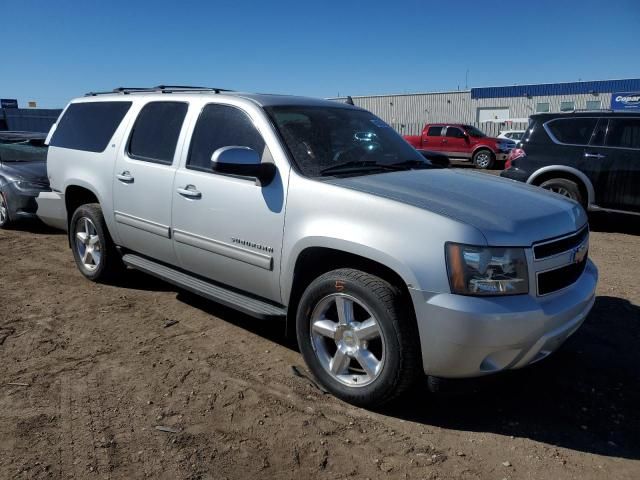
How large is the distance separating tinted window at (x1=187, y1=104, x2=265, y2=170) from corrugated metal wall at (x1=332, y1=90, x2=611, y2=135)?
103ft

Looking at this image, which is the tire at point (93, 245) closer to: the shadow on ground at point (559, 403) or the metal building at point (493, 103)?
the shadow on ground at point (559, 403)

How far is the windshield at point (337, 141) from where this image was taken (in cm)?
357

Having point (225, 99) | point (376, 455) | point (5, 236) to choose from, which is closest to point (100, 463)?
point (376, 455)

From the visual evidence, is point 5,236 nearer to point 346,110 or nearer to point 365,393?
point 346,110

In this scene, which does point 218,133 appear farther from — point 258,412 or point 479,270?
point 479,270

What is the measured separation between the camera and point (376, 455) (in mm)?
2742

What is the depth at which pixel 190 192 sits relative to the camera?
395cm

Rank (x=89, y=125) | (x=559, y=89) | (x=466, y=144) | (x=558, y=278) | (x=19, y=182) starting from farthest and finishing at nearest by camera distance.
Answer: (x=559, y=89), (x=466, y=144), (x=19, y=182), (x=89, y=125), (x=558, y=278)

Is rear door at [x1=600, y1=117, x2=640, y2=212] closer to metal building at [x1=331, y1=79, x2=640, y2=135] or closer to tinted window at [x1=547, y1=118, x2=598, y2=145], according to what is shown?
tinted window at [x1=547, y1=118, x2=598, y2=145]

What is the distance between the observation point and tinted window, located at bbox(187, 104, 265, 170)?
3.78m

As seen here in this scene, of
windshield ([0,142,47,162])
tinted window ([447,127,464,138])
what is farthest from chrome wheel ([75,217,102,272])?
tinted window ([447,127,464,138])

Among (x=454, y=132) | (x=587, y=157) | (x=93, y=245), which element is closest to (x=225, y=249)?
(x=93, y=245)

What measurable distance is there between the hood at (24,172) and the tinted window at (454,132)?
647 inches

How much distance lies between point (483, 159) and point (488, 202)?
18670 mm
